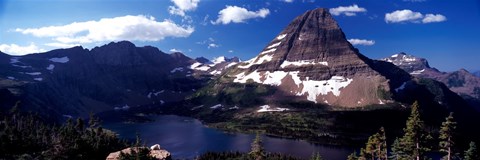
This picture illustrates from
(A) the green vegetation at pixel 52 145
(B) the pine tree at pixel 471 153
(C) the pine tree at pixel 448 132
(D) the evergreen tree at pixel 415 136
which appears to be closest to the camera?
(C) the pine tree at pixel 448 132

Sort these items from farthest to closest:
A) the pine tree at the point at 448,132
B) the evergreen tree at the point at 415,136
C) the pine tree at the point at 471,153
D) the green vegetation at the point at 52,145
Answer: the green vegetation at the point at 52,145 < the pine tree at the point at 471,153 < the evergreen tree at the point at 415,136 < the pine tree at the point at 448,132

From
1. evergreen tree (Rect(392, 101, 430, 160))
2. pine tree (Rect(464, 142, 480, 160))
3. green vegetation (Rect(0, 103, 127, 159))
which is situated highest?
evergreen tree (Rect(392, 101, 430, 160))

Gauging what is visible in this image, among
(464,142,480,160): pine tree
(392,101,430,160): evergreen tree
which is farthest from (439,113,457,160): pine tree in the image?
(464,142,480,160): pine tree

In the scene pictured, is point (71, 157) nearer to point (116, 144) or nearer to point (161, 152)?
point (161, 152)

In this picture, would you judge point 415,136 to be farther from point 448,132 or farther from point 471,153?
point 471,153

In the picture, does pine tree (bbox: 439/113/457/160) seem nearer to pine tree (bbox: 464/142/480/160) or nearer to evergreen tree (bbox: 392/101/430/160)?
evergreen tree (bbox: 392/101/430/160)

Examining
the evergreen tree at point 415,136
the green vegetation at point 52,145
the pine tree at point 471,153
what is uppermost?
the evergreen tree at point 415,136

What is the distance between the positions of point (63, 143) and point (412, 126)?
78.0 meters

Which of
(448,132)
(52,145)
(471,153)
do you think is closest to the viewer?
(448,132)

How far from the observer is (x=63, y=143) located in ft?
324

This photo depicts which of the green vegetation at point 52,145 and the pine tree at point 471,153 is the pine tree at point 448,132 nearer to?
the pine tree at point 471,153

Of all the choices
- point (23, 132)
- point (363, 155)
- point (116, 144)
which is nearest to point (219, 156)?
point (116, 144)

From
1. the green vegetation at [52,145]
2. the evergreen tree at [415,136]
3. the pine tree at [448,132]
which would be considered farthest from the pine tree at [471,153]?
the green vegetation at [52,145]

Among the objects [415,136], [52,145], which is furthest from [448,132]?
[52,145]
